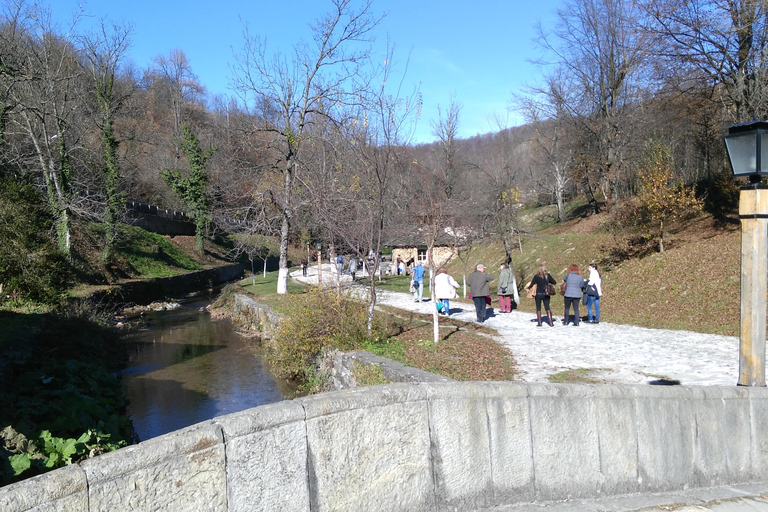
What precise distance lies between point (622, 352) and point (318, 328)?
588 centimetres

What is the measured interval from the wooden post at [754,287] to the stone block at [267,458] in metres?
4.20

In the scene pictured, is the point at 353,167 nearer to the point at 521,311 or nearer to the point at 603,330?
the point at 603,330

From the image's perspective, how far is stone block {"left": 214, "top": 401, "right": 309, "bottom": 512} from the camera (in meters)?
3.29

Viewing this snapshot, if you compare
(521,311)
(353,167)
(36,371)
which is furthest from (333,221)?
(521,311)

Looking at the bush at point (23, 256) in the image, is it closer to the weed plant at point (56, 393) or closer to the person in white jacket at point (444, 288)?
the weed plant at point (56, 393)

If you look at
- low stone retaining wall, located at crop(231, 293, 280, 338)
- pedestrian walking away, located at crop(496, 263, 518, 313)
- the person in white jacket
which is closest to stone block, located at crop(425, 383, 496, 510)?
low stone retaining wall, located at crop(231, 293, 280, 338)

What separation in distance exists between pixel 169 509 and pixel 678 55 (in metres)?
24.9

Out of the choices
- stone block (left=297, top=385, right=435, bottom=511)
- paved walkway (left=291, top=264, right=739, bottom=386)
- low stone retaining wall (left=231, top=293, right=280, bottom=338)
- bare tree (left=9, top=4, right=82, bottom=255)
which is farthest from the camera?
bare tree (left=9, top=4, right=82, bottom=255)

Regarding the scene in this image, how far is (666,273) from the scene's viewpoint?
1911cm

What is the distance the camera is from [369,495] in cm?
371

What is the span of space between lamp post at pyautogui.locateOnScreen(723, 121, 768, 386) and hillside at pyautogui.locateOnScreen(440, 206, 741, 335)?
28.1ft

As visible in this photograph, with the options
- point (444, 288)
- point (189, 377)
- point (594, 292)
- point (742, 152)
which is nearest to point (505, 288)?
point (444, 288)

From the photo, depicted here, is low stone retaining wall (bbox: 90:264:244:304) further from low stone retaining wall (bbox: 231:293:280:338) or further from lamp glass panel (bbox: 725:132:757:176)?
lamp glass panel (bbox: 725:132:757:176)

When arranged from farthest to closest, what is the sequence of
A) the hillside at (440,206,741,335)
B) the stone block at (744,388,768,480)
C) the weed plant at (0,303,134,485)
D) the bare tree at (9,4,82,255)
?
the bare tree at (9,4,82,255) → the hillside at (440,206,741,335) → the weed plant at (0,303,134,485) → the stone block at (744,388,768,480)
